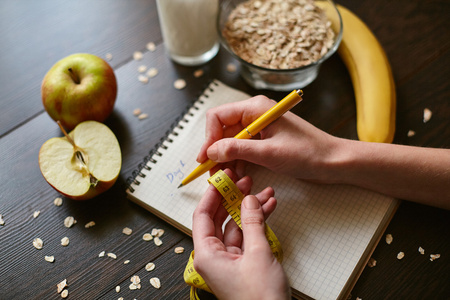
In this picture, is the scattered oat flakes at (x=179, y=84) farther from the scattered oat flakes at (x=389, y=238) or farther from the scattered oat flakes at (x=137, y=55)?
the scattered oat flakes at (x=389, y=238)

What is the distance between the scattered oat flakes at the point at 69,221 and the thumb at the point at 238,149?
0.37 m

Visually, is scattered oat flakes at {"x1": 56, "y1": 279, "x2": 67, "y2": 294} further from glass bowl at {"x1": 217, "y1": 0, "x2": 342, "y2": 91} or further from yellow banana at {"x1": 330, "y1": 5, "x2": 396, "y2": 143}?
yellow banana at {"x1": 330, "y1": 5, "x2": 396, "y2": 143}

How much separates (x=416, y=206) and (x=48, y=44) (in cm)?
105

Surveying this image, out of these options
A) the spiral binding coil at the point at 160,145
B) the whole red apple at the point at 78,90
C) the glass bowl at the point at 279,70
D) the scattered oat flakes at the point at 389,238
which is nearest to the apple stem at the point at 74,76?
the whole red apple at the point at 78,90

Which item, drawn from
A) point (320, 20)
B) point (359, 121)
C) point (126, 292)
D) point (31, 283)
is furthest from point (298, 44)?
point (31, 283)

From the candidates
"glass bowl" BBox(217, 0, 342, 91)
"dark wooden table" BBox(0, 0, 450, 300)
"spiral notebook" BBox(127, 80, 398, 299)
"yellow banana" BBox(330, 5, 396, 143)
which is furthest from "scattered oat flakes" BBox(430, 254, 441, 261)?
"glass bowl" BBox(217, 0, 342, 91)

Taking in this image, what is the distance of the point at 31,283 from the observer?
0.85m

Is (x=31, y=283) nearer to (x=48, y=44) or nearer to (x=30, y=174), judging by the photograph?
(x=30, y=174)

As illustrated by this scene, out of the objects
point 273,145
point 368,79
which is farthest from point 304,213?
point 368,79

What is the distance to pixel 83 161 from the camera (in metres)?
0.92

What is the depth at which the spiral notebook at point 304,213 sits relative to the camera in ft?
2.66

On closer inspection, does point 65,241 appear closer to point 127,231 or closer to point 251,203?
point 127,231

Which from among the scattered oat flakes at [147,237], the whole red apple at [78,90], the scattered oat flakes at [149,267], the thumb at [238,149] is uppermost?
the whole red apple at [78,90]

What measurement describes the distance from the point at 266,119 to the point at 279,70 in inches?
6.8
